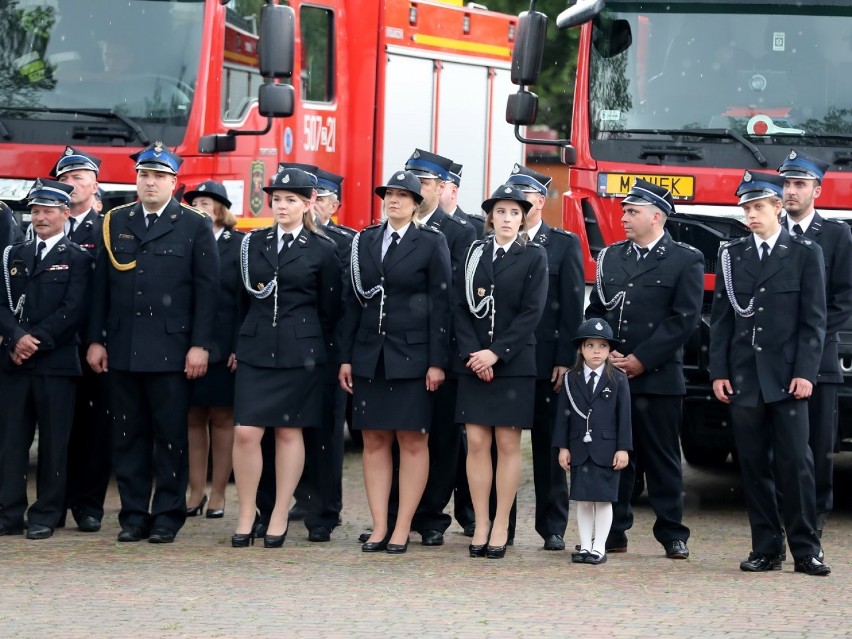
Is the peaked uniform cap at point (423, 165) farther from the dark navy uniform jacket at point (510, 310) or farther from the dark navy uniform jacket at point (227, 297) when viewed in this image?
the dark navy uniform jacket at point (227, 297)

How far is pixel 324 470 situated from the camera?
9.80 metres

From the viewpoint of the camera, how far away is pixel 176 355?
30.3 ft

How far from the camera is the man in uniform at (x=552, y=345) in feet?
30.3

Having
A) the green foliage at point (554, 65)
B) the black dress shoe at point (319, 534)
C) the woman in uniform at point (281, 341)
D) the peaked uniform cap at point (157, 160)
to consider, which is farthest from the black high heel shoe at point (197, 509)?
the green foliage at point (554, 65)

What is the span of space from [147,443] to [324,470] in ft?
3.35

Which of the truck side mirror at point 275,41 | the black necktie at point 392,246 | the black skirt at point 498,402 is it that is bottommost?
the black skirt at point 498,402

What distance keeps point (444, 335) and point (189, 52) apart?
3186 millimetres

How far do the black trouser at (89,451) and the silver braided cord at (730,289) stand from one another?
139 inches

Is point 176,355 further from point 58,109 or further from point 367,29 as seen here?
point 367,29

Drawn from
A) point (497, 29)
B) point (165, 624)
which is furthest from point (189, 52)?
point (165, 624)

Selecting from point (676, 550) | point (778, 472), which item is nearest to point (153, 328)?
point (676, 550)

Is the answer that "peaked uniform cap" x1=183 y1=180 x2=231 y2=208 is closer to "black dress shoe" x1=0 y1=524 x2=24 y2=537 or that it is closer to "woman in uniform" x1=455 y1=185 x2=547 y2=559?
"woman in uniform" x1=455 y1=185 x2=547 y2=559

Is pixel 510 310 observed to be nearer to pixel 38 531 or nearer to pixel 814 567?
pixel 814 567

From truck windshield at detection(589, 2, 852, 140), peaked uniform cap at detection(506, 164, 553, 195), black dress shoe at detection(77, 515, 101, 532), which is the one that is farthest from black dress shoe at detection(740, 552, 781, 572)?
black dress shoe at detection(77, 515, 101, 532)
